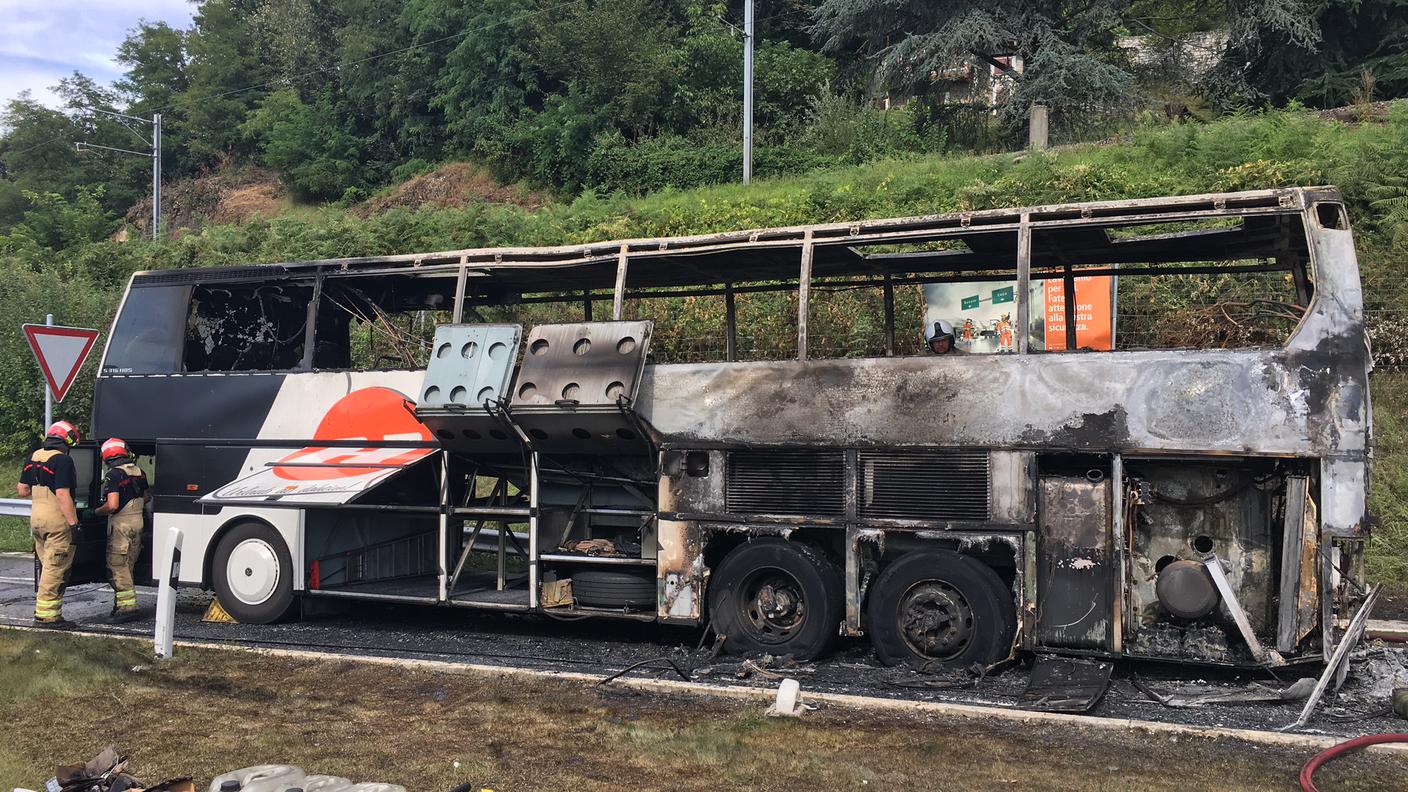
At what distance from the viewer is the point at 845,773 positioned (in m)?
5.50

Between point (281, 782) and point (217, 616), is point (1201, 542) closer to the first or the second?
point (281, 782)

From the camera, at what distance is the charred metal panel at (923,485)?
7918mm

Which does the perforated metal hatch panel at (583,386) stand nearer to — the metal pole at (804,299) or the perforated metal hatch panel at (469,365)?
the perforated metal hatch panel at (469,365)

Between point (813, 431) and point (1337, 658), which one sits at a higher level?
point (813, 431)

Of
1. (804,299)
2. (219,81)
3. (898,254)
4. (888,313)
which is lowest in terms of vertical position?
(804,299)

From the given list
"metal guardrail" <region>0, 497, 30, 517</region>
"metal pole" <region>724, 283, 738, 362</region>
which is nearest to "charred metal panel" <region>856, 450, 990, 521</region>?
"metal pole" <region>724, 283, 738, 362</region>

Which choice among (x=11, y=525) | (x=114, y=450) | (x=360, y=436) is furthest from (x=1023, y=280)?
(x=11, y=525)

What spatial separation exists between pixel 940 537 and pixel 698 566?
198cm

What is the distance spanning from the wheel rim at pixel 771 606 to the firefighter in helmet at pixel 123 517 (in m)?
6.47

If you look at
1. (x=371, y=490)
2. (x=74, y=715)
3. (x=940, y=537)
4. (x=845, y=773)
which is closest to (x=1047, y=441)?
(x=940, y=537)

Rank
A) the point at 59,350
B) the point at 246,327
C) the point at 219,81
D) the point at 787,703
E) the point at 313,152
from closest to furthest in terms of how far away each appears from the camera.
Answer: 1. the point at 787,703
2. the point at 246,327
3. the point at 59,350
4. the point at 313,152
5. the point at 219,81

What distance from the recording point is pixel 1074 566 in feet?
25.1

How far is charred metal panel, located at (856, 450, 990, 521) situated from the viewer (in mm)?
7918

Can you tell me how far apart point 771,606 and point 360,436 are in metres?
4.29
